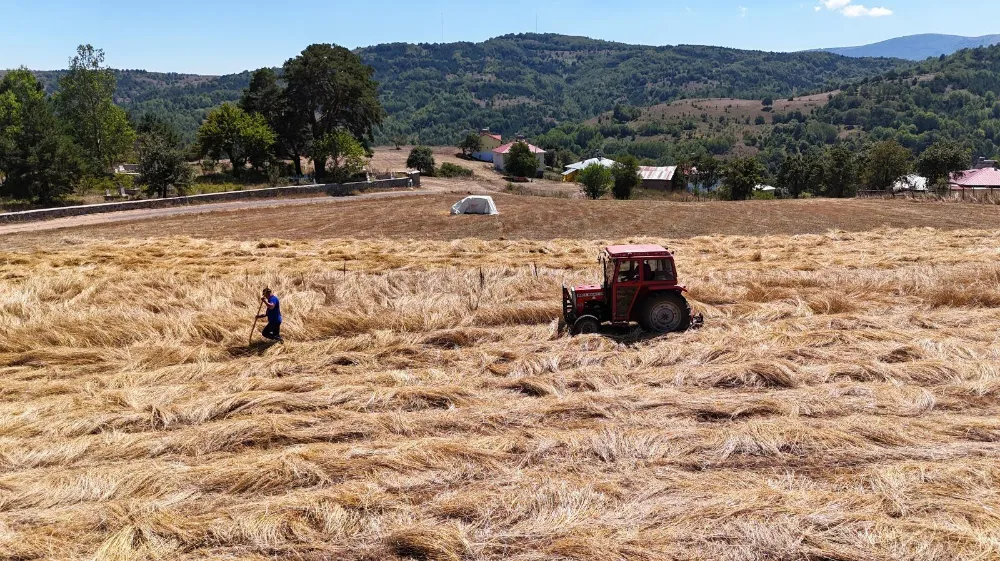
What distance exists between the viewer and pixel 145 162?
39.1 m

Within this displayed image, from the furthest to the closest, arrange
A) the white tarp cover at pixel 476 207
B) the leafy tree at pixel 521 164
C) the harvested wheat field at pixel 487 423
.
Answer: the leafy tree at pixel 521 164 → the white tarp cover at pixel 476 207 → the harvested wheat field at pixel 487 423

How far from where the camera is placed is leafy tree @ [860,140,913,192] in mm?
61219

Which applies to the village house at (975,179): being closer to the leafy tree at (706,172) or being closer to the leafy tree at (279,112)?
the leafy tree at (706,172)

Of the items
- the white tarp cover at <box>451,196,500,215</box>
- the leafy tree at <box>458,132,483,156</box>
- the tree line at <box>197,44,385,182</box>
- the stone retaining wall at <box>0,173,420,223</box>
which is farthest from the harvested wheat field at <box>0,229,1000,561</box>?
the leafy tree at <box>458,132,483,156</box>

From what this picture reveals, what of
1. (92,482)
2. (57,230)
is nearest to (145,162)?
(57,230)

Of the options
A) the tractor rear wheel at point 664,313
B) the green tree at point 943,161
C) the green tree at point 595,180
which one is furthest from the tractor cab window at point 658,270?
the green tree at point 943,161

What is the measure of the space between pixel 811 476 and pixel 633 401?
8.14 feet

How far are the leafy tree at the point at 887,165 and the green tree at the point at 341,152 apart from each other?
158 feet

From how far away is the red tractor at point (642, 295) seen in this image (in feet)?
38.7

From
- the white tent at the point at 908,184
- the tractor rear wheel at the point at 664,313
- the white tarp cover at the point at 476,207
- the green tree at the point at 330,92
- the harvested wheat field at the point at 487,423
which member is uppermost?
the green tree at the point at 330,92

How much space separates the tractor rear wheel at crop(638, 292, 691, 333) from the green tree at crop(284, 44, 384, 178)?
4169 centimetres

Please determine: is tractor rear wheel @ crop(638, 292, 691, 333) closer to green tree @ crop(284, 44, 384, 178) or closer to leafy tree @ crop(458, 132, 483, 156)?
green tree @ crop(284, 44, 384, 178)

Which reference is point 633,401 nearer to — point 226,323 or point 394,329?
point 394,329

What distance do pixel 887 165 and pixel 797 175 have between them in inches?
633
